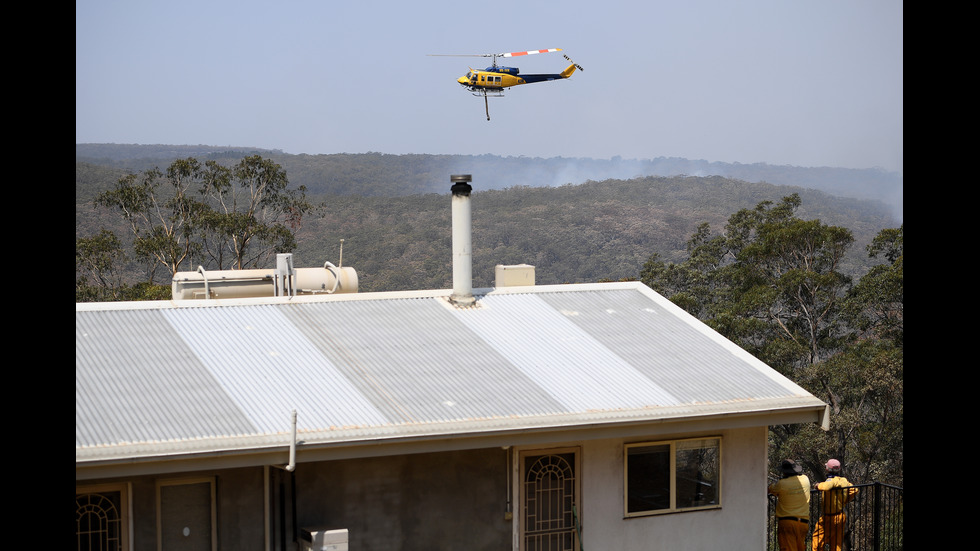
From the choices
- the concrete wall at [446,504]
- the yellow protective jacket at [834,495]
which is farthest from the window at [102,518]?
the yellow protective jacket at [834,495]

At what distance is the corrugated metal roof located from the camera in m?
10.0

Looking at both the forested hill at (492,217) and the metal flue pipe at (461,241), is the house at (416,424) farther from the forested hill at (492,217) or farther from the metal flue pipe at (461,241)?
the forested hill at (492,217)

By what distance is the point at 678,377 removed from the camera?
1234 centimetres

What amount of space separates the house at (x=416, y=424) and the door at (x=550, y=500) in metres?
0.02

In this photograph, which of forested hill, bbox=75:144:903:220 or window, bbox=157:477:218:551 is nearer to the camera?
window, bbox=157:477:218:551

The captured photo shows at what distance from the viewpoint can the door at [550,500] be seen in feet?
38.1

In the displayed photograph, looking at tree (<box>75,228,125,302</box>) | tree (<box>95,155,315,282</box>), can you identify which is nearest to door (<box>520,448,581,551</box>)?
tree (<box>95,155,315,282</box>)

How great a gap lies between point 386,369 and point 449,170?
Result: 12812 cm

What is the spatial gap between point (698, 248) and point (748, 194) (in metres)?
79.7

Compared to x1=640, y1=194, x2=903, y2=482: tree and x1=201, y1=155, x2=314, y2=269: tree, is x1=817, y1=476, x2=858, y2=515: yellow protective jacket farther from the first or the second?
x1=201, y1=155, x2=314, y2=269: tree

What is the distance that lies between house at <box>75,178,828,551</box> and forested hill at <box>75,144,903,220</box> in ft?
284

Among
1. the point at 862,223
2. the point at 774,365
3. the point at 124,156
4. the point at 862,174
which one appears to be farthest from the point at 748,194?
the point at 774,365

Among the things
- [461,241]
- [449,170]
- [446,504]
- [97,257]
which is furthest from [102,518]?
[449,170]
